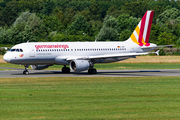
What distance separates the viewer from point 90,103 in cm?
2130

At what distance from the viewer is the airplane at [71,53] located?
144ft

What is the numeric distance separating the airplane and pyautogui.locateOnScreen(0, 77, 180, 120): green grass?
50.8ft

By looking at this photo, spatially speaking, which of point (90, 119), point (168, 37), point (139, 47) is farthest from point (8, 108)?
point (168, 37)

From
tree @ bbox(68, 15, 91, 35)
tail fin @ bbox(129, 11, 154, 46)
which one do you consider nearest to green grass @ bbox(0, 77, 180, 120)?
tail fin @ bbox(129, 11, 154, 46)

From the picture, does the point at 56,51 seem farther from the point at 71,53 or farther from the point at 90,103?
the point at 90,103

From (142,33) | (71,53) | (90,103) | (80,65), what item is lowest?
(90,103)

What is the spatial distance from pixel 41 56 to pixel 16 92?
18373mm

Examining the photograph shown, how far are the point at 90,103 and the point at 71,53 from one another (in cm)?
2578

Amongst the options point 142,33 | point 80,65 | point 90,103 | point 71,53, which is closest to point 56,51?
point 71,53

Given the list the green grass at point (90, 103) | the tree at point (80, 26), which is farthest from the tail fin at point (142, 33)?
the tree at point (80, 26)

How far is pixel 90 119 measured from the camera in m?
17.1

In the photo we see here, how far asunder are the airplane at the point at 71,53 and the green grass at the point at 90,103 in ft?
50.8

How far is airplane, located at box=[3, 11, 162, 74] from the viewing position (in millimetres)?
43750

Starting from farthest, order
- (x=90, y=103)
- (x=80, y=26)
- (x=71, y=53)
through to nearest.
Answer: (x=80, y=26), (x=71, y=53), (x=90, y=103)
